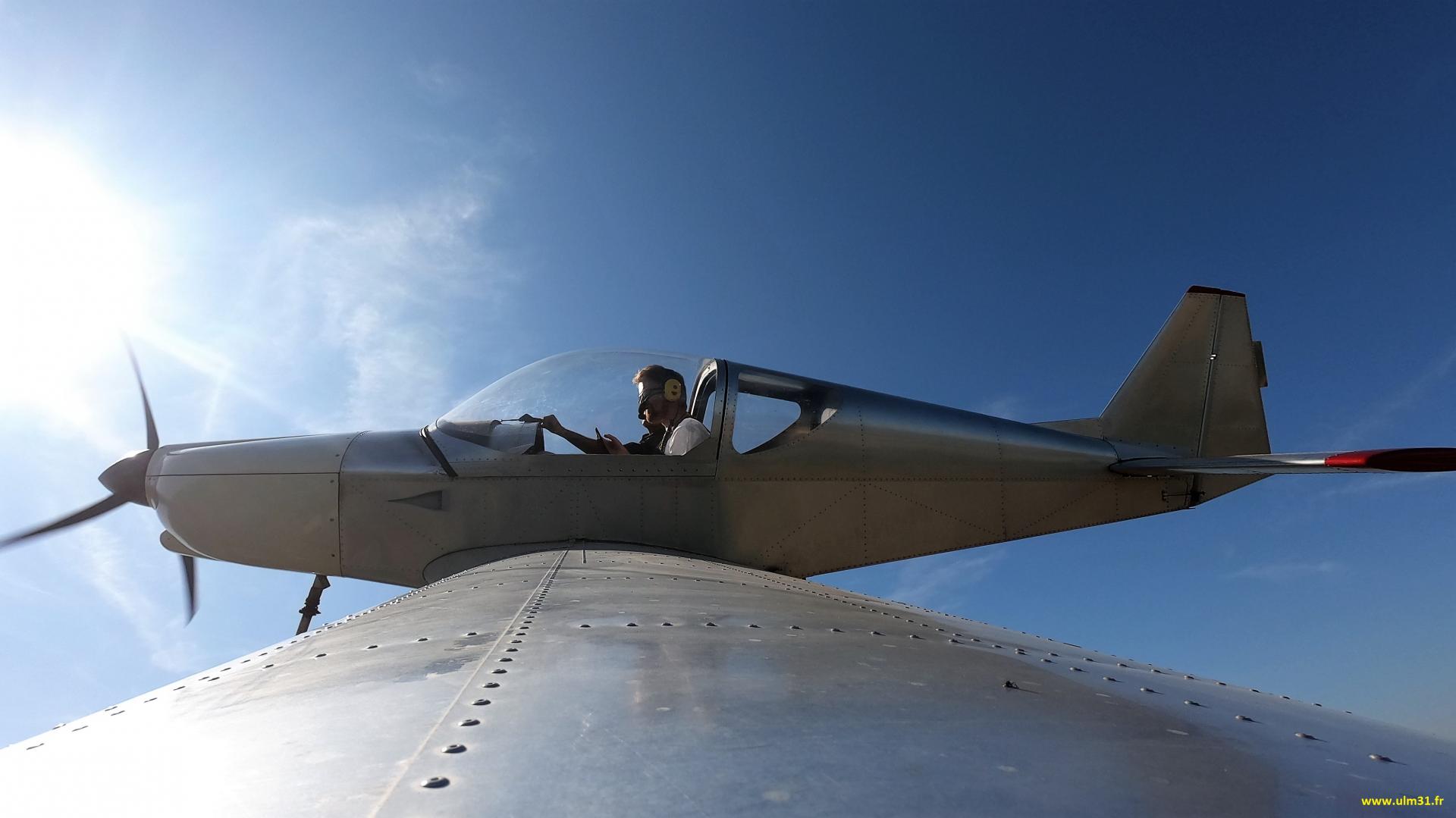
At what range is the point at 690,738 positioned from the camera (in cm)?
92

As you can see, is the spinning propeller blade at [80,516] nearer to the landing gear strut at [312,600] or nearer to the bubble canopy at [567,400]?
the landing gear strut at [312,600]

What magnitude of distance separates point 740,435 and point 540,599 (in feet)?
12.3

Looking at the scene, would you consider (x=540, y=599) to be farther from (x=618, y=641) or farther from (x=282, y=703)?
(x=282, y=703)

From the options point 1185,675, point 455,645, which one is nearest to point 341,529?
point 455,645

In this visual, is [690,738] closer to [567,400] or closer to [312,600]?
[567,400]

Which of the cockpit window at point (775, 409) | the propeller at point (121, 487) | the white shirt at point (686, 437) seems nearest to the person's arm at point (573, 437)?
the white shirt at point (686, 437)

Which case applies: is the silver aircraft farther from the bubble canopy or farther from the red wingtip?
the red wingtip

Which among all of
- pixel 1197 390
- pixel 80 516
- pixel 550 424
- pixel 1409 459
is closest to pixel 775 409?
pixel 550 424

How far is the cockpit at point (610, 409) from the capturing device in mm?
5805

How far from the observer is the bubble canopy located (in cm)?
583

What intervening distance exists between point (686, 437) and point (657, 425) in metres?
0.46

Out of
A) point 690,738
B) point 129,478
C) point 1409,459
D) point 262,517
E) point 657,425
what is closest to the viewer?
point 690,738

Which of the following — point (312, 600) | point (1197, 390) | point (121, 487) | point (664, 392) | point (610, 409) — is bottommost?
point (312, 600)

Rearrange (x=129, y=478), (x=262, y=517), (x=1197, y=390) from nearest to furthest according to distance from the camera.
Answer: (x=262, y=517) → (x=129, y=478) → (x=1197, y=390)
